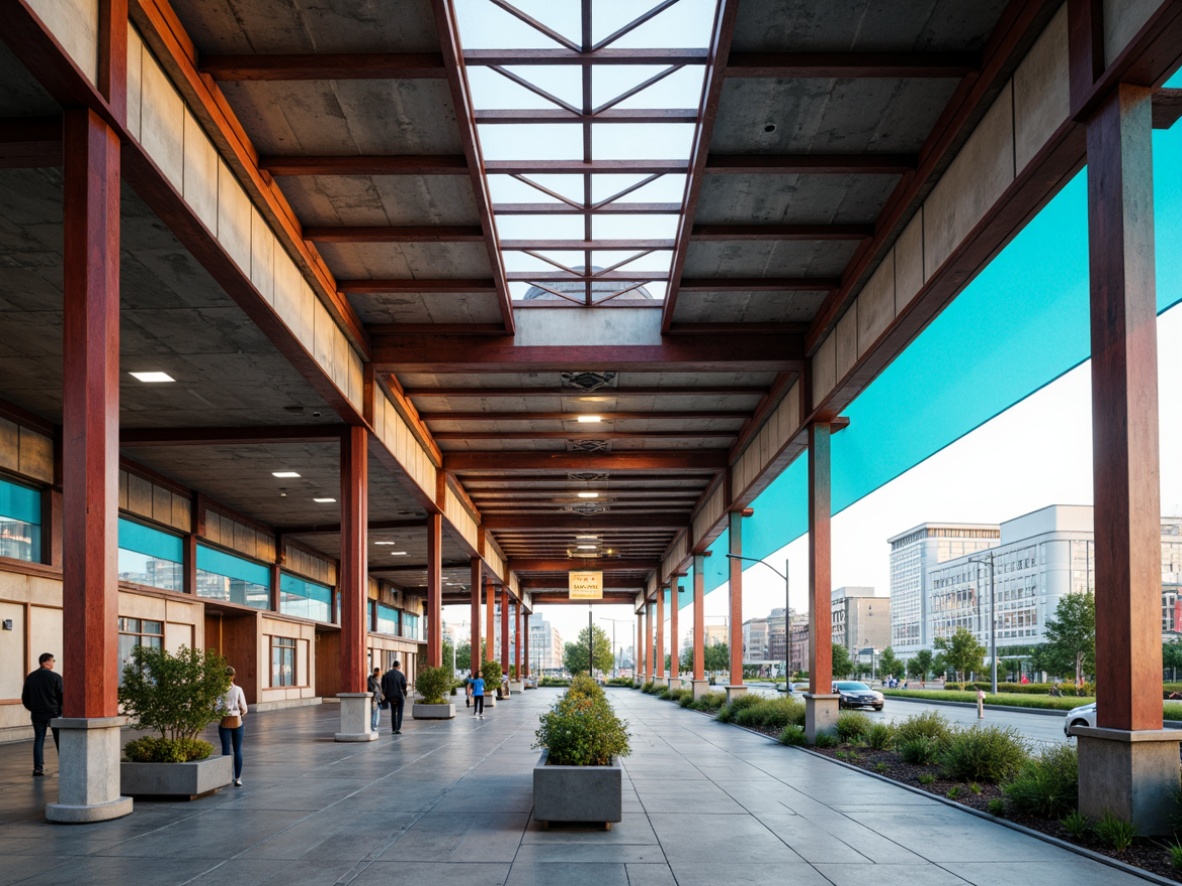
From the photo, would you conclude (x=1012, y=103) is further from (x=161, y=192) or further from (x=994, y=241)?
(x=161, y=192)

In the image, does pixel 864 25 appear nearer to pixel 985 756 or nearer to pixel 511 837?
pixel 985 756

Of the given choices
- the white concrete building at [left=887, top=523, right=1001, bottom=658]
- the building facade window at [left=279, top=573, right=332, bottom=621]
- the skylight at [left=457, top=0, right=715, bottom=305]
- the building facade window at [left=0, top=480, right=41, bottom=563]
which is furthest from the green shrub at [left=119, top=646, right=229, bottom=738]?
the white concrete building at [left=887, top=523, right=1001, bottom=658]

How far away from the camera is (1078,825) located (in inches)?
410

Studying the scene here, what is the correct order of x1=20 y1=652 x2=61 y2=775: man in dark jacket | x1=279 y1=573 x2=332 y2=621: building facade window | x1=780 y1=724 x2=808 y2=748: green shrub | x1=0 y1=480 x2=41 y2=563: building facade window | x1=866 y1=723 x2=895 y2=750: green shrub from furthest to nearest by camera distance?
x1=279 y1=573 x2=332 y2=621: building facade window → x1=0 y1=480 x2=41 y2=563: building facade window → x1=780 y1=724 x2=808 y2=748: green shrub → x1=866 y1=723 x2=895 y2=750: green shrub → x1=20 y1=652 x2=61 y2=775: man in dark jacket

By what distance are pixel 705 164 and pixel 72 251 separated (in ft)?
29.7

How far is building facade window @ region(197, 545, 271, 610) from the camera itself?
125 feet

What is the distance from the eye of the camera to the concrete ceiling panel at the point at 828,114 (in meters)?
14.4

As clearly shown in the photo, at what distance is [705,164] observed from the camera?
53.1ft

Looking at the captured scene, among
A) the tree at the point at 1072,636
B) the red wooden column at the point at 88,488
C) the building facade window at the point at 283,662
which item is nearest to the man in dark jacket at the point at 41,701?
the red wooden column at the point at 88,488

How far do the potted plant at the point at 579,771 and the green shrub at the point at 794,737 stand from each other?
12.2 metres

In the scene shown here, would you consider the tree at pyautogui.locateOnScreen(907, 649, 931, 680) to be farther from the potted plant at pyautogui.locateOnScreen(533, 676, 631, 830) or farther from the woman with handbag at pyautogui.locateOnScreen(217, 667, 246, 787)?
the potted plant at pyautogui.locateOnScreen(533, 676, 631, 830)

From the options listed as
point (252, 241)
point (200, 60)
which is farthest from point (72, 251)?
point (252, 241)

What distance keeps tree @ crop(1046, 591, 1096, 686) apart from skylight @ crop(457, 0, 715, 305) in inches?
1992

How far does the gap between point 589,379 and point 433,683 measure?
545 inches
